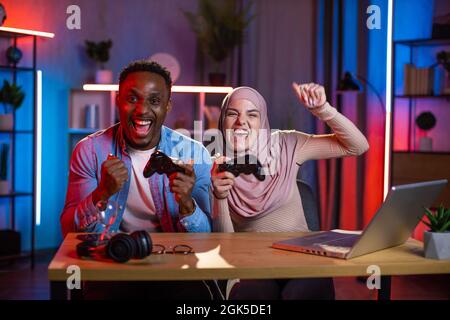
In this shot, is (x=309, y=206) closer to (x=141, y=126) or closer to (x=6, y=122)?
(x=141, y=126)

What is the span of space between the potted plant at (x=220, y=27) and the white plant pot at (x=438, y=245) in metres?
3.81

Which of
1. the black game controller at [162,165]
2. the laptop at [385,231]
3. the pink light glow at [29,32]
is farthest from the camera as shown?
the pink light glow at [29,32]

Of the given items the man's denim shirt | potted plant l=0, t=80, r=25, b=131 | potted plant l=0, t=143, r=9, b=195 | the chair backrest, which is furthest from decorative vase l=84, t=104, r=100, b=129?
the chair backrest

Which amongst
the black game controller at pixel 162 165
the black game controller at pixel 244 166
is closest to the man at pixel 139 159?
the black game controller at pixel 244 166

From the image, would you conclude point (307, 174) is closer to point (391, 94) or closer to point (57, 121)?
point (391, 94)

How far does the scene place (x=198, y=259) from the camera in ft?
5.76

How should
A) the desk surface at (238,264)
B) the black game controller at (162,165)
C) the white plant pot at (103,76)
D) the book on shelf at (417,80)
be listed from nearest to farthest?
the desk surface at (238,264) → the black game controller at (162,165) → the book on shelf at (417,80) → the white plant pot at (103,76)

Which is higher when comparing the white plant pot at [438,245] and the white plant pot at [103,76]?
the white plant pot at [103,76]

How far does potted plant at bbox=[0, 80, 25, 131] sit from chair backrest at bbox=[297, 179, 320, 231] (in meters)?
2.95

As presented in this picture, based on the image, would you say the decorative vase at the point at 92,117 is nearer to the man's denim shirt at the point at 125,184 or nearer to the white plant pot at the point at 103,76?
the white plant pot at the point at 103,76

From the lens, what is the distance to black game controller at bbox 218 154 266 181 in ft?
7.74

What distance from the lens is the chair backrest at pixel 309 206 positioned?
2.62 meters

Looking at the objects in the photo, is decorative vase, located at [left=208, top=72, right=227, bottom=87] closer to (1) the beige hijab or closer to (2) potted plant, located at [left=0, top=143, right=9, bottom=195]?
(2) potted plant, located at [left=0, top=143, right=9, bottom=195]
